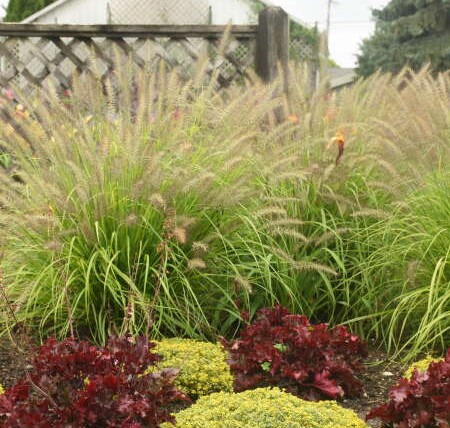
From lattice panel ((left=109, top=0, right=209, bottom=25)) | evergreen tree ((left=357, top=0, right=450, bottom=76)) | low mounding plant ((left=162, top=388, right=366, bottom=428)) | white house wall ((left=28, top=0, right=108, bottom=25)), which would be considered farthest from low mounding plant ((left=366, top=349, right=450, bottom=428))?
white house wall ((left=28, top=0, right=108, bottom=25))

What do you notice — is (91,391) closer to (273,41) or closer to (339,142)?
(339,142)

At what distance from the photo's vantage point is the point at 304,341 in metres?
3.80

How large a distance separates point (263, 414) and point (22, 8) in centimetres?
2957

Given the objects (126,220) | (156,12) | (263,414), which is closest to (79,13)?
(156,12)

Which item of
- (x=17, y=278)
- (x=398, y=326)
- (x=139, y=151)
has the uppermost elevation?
(x=139, y=151)

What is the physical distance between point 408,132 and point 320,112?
530 mm

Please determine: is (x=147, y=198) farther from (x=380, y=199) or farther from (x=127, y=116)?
(x=380, y=199)

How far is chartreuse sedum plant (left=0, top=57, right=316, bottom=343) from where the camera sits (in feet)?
13.5

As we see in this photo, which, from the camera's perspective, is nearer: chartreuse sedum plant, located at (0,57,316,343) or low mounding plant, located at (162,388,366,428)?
low mounding plant, located at (162,388,366,428)

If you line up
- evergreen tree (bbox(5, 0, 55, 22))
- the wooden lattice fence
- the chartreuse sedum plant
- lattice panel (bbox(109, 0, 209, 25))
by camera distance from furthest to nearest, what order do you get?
evergreen tree (bbox(5, 0, 55, 22)), lattice panel (bbox(109, 0, 209, 25)), the wooden lattice fence, the chartreuse sedum plant

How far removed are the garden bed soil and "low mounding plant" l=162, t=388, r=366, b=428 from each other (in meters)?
0.60

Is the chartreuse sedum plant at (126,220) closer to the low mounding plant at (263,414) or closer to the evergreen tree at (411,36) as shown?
the low mounding plant at (263,414)

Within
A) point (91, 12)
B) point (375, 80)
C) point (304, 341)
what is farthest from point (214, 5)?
point (304, 341)

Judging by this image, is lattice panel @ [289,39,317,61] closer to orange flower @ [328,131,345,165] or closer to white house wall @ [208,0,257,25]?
white house wall @ [208,0,257,25]
